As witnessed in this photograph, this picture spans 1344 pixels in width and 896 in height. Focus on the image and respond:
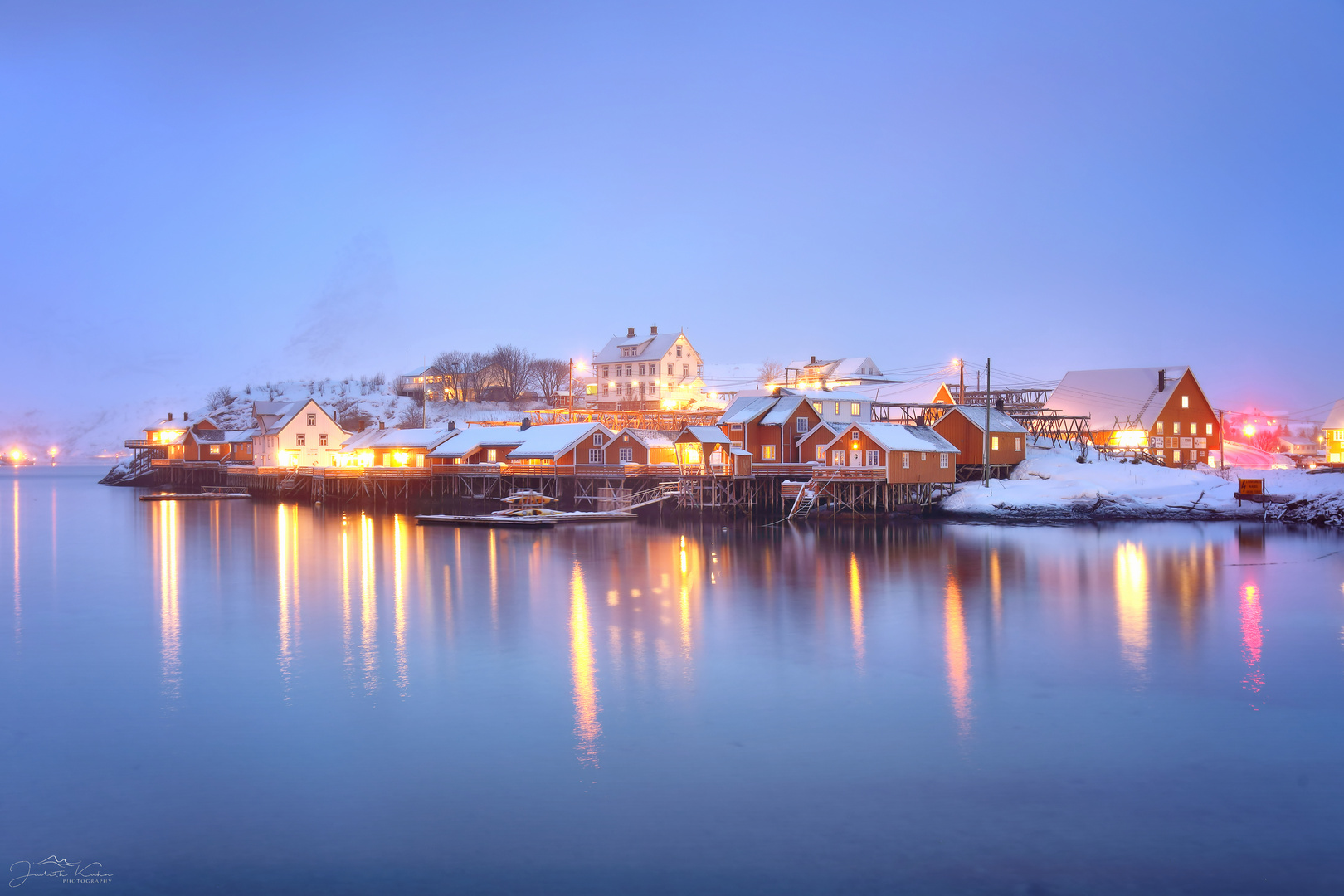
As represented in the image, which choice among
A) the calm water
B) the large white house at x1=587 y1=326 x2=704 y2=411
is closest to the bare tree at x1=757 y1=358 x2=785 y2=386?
the large white house at x1=587 y1=326 x2=704 y2=411

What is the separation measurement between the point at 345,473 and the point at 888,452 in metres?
43.3

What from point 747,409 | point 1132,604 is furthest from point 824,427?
point 1132,604

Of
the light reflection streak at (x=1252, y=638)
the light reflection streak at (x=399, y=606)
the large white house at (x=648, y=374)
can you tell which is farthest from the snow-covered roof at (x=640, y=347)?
the light reflection streak at (x=1252, y=638)

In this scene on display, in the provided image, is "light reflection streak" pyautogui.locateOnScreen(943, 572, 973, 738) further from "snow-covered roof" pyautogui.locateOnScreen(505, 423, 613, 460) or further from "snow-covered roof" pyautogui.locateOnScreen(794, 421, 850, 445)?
"snow-covered roof" pyautogui.locateOnScreen(505, 423, 613, 460)

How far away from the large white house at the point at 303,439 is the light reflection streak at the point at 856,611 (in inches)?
2480

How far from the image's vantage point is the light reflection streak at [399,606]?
2018 cm

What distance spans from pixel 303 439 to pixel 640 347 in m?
33.0

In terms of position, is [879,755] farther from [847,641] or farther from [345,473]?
[345,473]

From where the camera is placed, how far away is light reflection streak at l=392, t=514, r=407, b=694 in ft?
66.2

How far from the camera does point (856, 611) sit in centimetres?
2669

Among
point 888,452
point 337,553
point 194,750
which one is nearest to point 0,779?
point 194,750

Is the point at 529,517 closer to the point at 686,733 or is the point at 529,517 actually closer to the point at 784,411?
the point at 784,411

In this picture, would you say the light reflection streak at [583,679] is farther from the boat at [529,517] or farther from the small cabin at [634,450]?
the small cabin at [634,450]

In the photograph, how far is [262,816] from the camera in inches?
502
